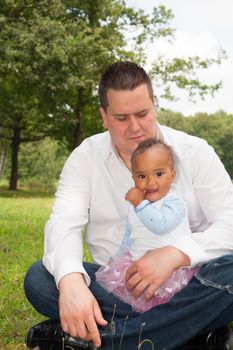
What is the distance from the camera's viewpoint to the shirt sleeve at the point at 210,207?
3574mm

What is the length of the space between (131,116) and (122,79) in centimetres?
27

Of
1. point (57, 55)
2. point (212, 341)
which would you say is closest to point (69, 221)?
point (212, 341)

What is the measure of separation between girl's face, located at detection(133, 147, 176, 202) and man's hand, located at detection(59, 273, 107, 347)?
71 centimetres

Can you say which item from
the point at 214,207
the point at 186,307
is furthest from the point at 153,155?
the point at 186,307

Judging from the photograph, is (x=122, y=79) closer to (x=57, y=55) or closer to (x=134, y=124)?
(x=134, y=124)

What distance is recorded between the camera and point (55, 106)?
28.2 m

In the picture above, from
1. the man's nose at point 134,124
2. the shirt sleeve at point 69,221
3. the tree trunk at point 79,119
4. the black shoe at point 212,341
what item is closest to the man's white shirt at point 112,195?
the shirt sleeve at point 69,221

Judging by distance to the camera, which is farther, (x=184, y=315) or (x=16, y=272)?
(x=16, y=272)

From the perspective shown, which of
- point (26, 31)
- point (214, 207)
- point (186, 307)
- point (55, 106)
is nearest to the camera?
point (186, 307)

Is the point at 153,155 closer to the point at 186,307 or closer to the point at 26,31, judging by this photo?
the point at 186,307

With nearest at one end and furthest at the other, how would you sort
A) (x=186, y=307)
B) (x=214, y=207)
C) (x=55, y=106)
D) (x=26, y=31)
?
1. (x=186, y=307)
2. (x=214, y=207)
3. (x=26, y=31)
4. (x=55, y=106)

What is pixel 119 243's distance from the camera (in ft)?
13.3

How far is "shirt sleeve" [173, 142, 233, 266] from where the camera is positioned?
3574 millimetres

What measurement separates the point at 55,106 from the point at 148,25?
6.06m
